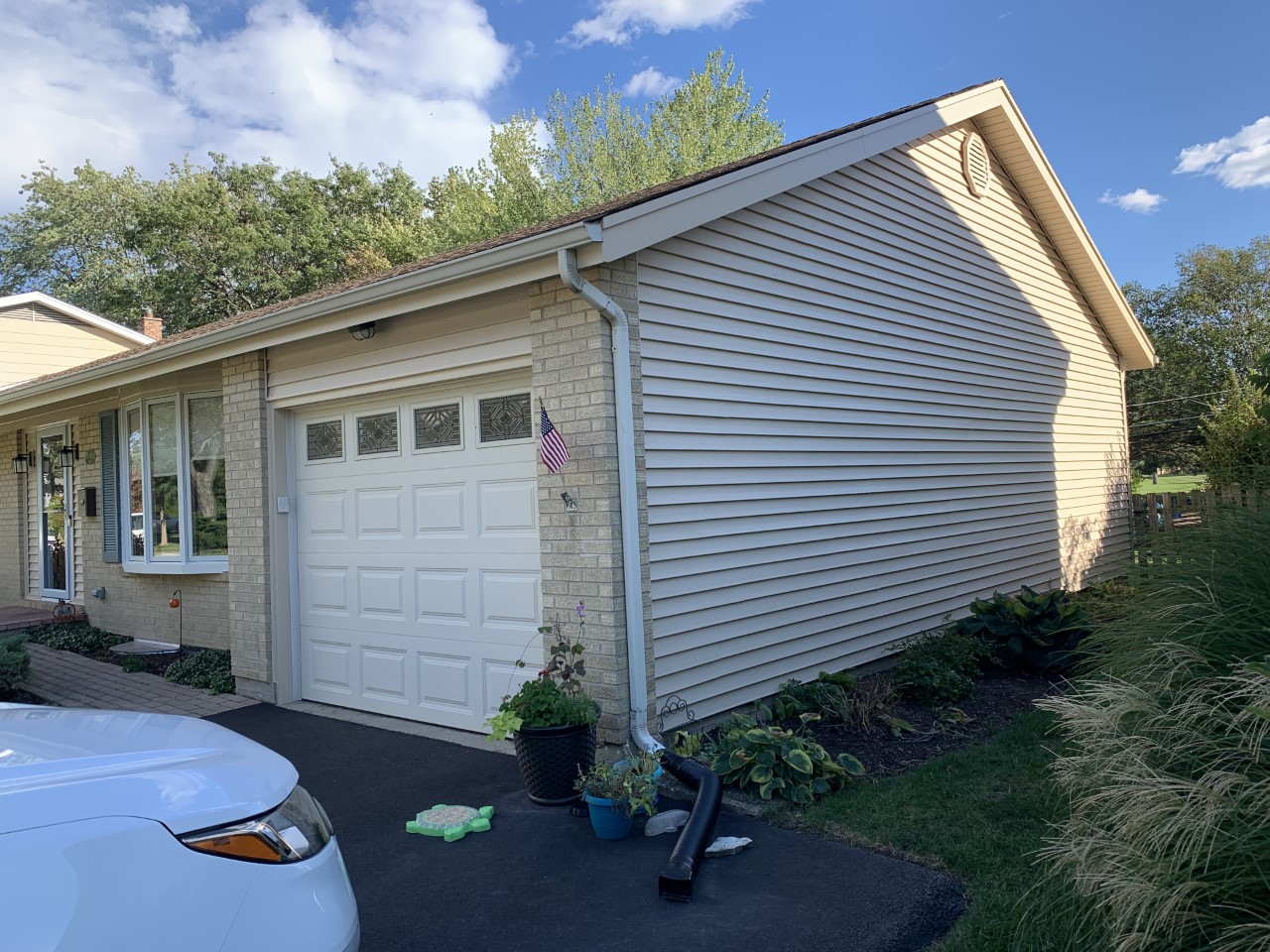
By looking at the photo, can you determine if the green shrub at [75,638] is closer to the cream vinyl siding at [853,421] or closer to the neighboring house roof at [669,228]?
the neighboring house roof at [669,228]

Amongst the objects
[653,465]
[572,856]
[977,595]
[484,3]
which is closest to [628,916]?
[572,856]

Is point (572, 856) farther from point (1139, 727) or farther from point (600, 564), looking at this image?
point (1139, 727)

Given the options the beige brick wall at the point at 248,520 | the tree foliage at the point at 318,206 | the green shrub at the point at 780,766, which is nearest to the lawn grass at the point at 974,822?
the green shrub at the point at 780,766

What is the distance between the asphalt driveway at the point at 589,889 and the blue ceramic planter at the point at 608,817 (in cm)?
5

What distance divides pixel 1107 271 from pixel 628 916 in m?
10.5

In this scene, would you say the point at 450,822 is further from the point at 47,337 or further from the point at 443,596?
the point at 47,337

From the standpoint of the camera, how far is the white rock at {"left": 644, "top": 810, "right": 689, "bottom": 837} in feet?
14.0

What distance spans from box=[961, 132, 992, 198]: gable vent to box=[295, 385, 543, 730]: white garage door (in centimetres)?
609

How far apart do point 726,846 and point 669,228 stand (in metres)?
3.37

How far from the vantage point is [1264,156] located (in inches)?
1831

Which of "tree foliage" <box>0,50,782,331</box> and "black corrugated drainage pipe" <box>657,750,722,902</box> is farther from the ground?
"tree foliage" <box>0,50,782,331</box>

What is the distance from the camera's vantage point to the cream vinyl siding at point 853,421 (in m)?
5.58

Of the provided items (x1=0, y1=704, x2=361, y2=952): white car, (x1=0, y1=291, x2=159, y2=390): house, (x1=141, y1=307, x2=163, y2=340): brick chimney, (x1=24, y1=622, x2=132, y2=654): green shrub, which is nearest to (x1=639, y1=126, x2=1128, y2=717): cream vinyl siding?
(x1=0, y1=704, x2=361, y2=952): white car

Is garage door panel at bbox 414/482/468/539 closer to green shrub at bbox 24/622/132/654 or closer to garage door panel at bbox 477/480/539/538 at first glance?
garage door panel at bbox 477/480/539/538
